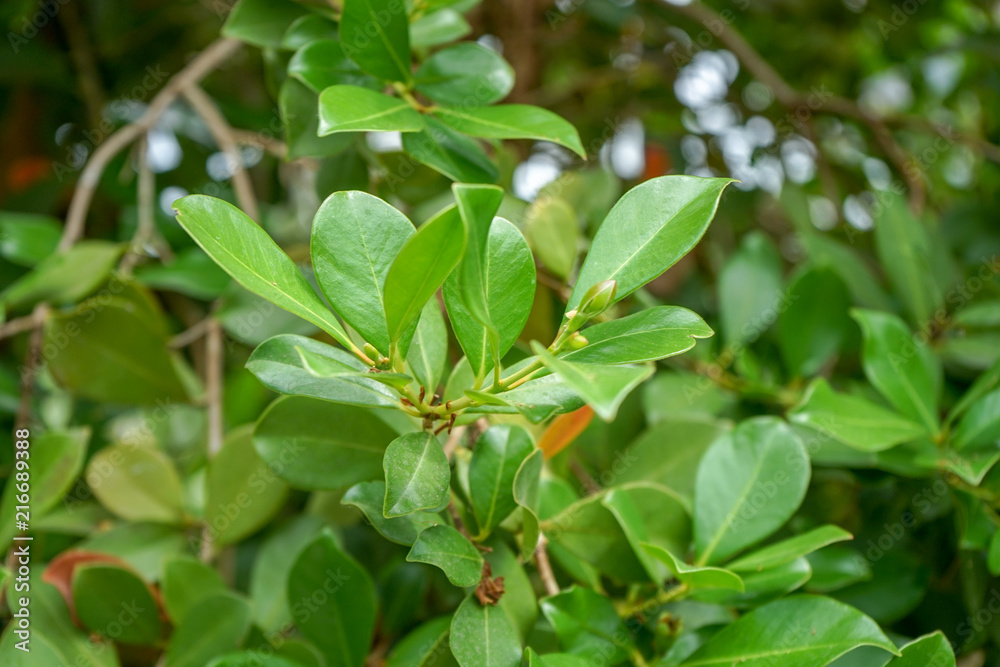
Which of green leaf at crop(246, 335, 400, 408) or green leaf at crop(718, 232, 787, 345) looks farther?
green leaf at crop(718, 232, 787, 345)

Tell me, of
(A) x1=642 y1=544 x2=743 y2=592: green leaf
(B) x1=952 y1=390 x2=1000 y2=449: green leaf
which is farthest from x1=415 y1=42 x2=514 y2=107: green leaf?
(B) x1=952 y1=390 x2=1000 y2=449: green leaf

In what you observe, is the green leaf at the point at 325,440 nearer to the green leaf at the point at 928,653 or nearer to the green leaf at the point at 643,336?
the green leaf at the point at 643,336

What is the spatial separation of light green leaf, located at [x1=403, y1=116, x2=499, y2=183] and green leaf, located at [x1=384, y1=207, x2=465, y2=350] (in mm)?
174

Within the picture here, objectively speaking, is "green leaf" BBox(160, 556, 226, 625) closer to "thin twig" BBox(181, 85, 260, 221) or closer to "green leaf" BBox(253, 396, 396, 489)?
"green leaf" BBox(253, 396, 396, 489)

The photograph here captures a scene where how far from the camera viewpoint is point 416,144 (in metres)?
0.54

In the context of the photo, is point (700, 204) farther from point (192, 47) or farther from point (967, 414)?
point (192, 47)

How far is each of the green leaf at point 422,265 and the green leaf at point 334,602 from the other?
0.27 meters

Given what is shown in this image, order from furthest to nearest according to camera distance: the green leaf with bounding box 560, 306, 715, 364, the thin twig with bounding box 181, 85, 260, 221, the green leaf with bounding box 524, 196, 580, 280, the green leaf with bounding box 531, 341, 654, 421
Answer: the thin twig with bounding box 181, 85, 260, 221 → the green leaf with bounding box 524, 196, 580, 280 → the green leaf with bounding box 560, 306, 715, 364 → the green leaf with bounding box 531, 341, 654, 421

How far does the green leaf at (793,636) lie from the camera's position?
1.48ft

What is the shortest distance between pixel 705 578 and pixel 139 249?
730mm

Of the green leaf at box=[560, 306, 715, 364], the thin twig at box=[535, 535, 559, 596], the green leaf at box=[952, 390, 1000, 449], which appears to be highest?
the green leaf at box=[560, 306, 715, 364]

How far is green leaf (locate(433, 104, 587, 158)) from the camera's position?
50cm

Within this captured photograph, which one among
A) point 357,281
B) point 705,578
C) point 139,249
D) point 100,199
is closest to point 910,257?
point 705,578

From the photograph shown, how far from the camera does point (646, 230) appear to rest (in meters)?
0.42
